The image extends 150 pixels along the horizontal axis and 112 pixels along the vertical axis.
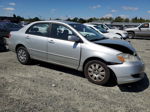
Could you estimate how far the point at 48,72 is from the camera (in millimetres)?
5414

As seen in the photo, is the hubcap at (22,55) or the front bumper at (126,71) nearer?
the front bumper at (126,71)

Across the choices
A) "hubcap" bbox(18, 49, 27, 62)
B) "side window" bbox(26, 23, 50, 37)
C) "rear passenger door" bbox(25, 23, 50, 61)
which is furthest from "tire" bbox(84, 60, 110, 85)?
"hubcap" bbox(18, 49, 27, 62)

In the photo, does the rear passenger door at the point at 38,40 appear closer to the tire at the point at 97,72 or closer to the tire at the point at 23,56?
the tire at the point at 23,56

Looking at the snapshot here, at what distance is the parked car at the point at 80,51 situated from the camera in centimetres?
414

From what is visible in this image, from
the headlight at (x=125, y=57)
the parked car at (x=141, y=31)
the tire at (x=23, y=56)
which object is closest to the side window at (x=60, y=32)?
the tire at (x=23, y=56)

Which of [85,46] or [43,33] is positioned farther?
[43,33]

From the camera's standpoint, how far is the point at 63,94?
390 cm

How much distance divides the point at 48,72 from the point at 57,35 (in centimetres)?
121

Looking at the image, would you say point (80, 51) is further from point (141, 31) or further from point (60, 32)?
point (141, 31)

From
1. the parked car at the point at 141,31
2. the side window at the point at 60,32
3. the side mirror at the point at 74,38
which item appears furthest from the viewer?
the parked car at the point at 141,31

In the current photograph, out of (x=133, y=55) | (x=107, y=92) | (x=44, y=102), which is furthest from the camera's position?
(x=133, y=55)

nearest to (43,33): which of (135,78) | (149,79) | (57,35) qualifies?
(57,35)

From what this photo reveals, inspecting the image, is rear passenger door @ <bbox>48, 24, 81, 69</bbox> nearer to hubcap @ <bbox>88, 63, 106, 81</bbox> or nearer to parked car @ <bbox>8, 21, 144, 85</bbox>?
parked car @ <bbox>8, 21, 144, 85</bbox>

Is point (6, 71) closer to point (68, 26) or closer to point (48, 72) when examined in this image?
point (48, 72)
